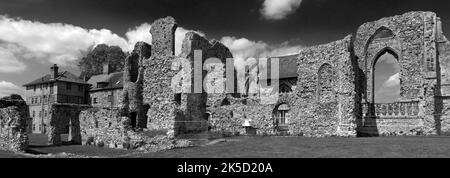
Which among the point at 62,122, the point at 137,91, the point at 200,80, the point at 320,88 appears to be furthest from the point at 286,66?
the point at 62,122

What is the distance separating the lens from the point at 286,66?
4734 centimetres

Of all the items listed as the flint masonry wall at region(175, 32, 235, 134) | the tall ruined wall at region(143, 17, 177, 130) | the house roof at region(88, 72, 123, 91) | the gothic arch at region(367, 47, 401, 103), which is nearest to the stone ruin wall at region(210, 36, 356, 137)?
the flint masonry wall at region(175, 32, 235, 134)

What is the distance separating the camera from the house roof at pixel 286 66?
45.6 metres

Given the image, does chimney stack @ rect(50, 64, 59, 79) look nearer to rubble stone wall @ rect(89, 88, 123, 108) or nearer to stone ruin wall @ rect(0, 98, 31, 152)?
rubble stone wall @ rect(89, 88, 123, 108)

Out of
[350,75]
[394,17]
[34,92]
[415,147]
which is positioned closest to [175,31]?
[350,75]

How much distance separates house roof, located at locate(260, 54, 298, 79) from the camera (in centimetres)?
4561

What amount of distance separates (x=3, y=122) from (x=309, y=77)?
1855 cm

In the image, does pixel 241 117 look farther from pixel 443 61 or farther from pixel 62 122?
pixel 443 61

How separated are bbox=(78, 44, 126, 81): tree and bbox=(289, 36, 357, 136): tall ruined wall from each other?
41.2 metres

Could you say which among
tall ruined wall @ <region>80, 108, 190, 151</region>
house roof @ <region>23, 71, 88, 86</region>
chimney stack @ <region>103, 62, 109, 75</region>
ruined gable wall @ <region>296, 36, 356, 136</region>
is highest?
chimney stack @ <region>103, 62, 109, 75</region>

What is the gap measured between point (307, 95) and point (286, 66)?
808 inches

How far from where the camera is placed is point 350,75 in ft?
82.3

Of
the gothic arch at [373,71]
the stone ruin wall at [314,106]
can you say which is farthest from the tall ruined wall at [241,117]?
the gothic arch at [373,71]
